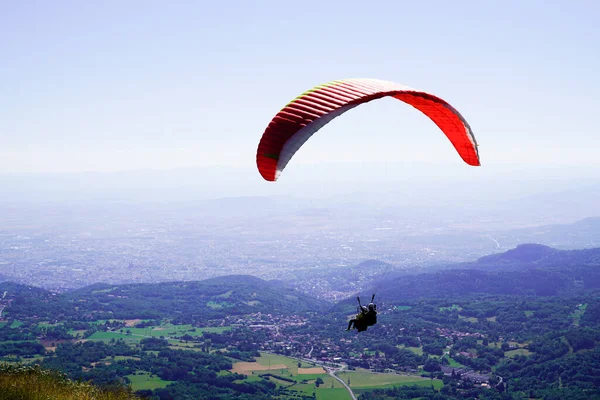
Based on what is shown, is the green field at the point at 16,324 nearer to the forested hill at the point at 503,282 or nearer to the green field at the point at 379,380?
the green field at the point at 379,380

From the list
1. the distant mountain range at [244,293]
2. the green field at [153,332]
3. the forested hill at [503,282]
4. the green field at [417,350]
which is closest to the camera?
the green field at [417,350]

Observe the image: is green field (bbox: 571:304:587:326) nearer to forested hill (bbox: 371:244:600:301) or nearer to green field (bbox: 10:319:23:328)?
forested hill (bbox: 371:244:600:301)

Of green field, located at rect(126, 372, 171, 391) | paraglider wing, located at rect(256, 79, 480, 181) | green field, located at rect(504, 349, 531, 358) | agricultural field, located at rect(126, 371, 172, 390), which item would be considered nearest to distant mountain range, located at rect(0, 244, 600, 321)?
green field, located at rect(504, 349, 531, 358)

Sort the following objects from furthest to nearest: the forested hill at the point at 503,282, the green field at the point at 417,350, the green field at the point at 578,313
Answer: the forested hill at the point at 503,282, the green field at the point at 578,313, the green field at the point at 417,350

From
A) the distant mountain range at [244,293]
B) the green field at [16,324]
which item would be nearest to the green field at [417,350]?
the distant mountain range at [244,293]

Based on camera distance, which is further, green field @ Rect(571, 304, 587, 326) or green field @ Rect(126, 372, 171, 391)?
green field @ Rect(571, 304, 587, 326)
